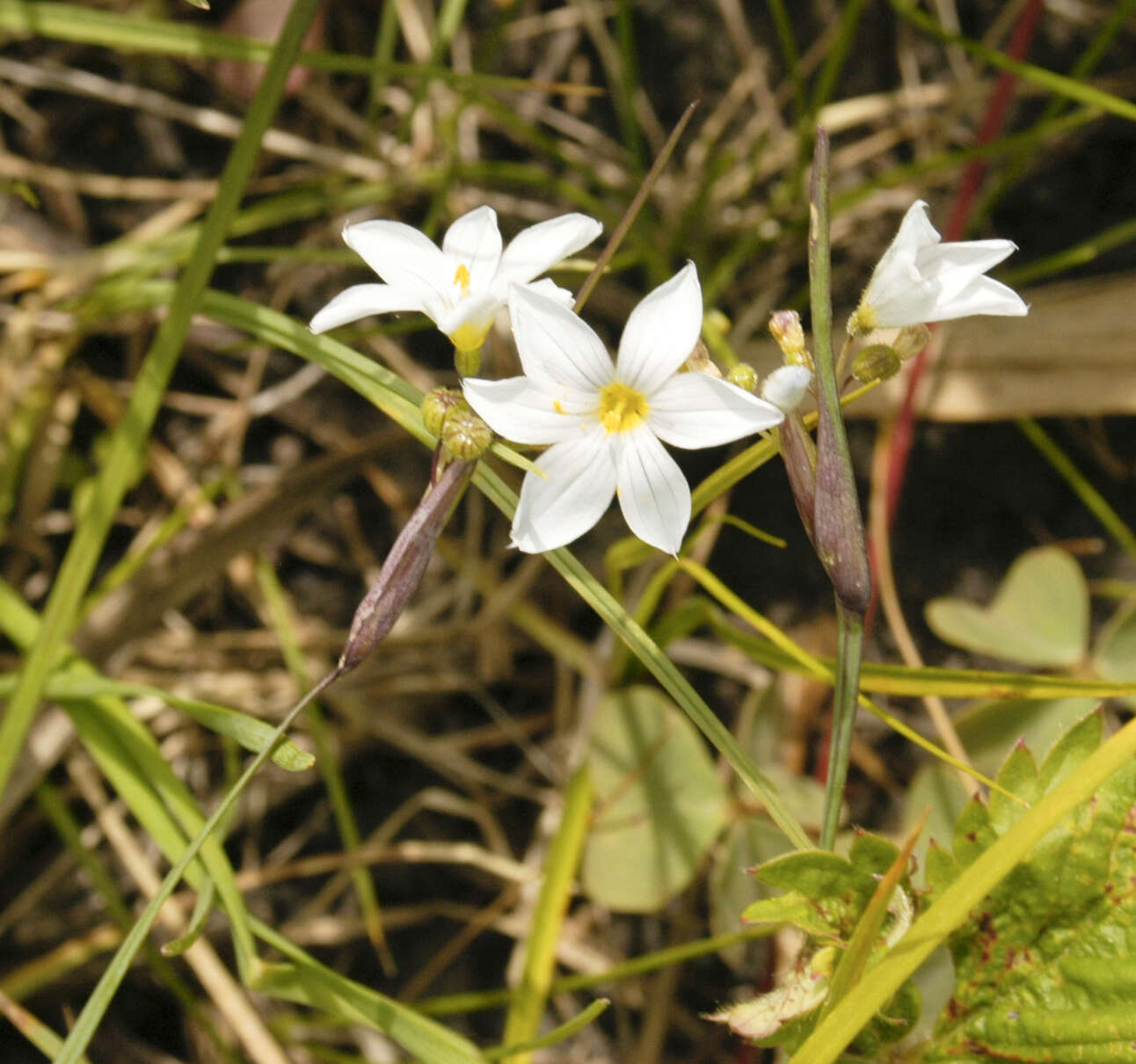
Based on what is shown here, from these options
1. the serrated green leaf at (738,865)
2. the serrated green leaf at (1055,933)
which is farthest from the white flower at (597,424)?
the serrated green leaf at (738,865)

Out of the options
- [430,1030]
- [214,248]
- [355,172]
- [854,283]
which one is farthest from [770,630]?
[355,172]

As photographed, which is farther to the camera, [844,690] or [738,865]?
[738,865]

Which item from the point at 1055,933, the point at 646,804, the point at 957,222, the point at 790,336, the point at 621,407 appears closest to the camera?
the point at 790,336

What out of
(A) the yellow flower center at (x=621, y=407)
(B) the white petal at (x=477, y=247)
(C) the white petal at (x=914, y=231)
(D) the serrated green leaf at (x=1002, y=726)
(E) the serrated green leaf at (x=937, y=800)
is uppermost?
(C) the white petal at (x=914, y=231)

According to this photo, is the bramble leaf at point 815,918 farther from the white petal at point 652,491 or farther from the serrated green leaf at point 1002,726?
the serrated green leaf at point 1002,726

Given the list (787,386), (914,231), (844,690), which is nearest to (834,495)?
(787,386)

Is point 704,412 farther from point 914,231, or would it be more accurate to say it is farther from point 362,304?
point 362,304

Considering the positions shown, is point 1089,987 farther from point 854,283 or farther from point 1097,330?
point 854,283
